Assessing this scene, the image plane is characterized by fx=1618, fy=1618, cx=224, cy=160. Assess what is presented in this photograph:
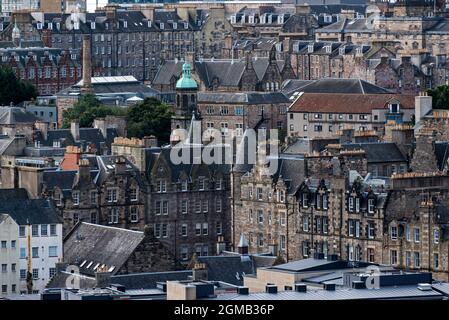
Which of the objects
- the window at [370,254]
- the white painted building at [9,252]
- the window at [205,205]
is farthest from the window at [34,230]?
the window at [205,205]

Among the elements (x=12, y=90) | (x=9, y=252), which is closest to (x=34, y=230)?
(x=9, y=252)

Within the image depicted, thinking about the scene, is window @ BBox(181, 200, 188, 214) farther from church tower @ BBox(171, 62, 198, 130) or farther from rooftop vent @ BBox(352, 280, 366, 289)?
rooftop vent @ BBox(352, 280, 366, 289)

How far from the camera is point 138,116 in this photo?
9931 centimetres

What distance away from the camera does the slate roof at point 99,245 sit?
48.7m

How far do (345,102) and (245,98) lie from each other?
26.0 ft

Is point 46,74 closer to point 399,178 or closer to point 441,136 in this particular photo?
point 441,136

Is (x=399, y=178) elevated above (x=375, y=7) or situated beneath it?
situated beneath

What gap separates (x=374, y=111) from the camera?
335 ft

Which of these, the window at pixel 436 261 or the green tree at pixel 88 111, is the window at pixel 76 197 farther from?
the green tree at pixel 88 111

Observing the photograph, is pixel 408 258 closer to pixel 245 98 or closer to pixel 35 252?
pixel 35 252

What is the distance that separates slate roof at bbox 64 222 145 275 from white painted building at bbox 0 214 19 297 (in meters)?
1.71

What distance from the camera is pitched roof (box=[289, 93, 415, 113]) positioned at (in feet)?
341
